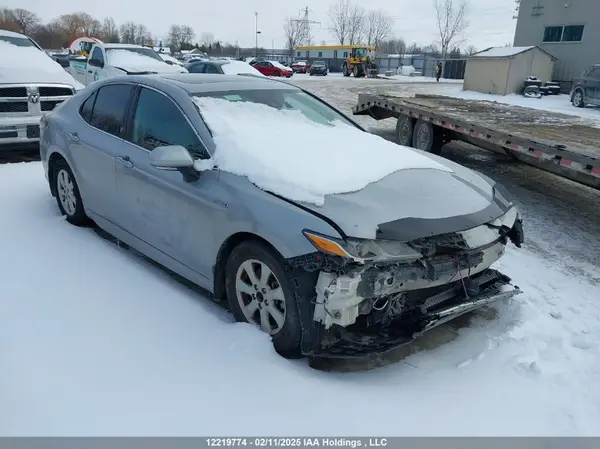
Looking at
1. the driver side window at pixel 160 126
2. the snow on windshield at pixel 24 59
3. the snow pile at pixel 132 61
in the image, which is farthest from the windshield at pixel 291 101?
the snow pile at pixel 132 61

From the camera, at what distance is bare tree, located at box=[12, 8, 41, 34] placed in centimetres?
4525

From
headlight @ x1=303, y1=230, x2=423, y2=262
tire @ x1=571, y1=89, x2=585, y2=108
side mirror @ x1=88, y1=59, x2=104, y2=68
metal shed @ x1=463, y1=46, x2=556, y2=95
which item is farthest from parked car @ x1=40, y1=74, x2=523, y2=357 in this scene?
metal shed @ x1=463, y1=46, x2=556, y2=95

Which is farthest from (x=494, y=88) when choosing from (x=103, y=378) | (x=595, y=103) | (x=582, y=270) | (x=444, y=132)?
(x=103, y=378)

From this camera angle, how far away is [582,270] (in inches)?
189

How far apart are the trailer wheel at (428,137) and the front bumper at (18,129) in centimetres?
647

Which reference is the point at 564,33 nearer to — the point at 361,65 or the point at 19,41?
the point at 361,65

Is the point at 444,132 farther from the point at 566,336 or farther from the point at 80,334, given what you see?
the point at 80,334

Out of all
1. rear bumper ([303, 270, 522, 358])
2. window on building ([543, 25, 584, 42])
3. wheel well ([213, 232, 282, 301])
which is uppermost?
window on building ([543, 25, 584, 42])

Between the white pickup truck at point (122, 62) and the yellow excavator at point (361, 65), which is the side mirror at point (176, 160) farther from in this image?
the yellow excavator at point (361, 65)

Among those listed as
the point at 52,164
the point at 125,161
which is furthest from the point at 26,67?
the point at 125,161

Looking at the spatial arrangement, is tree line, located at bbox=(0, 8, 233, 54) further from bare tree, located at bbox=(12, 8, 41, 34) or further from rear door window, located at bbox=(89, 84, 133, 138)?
A: rear door window, located at bbox=(89, 84, 133, 138)
